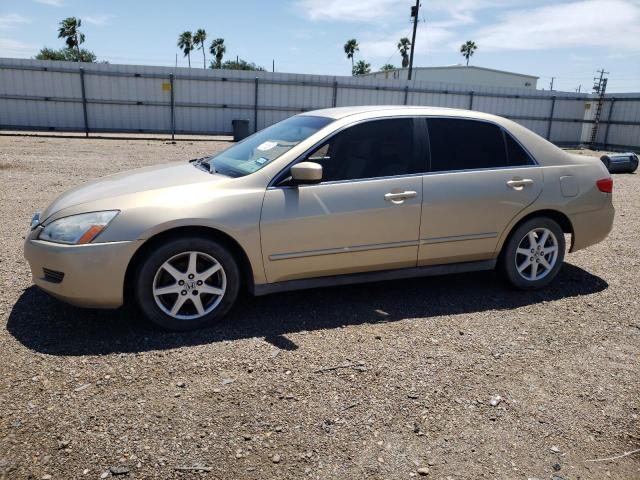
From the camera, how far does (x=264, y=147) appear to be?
4430mm

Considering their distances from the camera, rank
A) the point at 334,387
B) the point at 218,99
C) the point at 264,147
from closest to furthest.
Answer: the point at 334,387
the point at 264,147
the point at 218,99

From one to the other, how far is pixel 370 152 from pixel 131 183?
190 cm

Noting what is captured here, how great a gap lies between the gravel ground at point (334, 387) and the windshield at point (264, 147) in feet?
3.71

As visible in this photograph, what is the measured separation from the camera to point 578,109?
84.6ft

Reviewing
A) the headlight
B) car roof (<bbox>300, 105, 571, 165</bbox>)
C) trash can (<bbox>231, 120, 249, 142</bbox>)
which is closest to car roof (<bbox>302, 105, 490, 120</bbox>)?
car roof (<bbox>300, 105, 571, 165</bbox>)

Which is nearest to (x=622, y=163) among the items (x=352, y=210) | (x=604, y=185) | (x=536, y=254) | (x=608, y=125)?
(x=604, y=185)

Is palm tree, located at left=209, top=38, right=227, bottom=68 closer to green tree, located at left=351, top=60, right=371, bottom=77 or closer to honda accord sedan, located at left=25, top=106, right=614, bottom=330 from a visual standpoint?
green tree, located at left=351, top=60, right=371, bottom=77

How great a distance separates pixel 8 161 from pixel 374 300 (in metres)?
11.1

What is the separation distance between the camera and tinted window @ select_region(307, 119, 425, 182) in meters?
4.15

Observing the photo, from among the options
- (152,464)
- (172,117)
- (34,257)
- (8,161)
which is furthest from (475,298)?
(172,117)

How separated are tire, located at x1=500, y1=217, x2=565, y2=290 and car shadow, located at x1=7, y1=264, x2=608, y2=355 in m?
0.13

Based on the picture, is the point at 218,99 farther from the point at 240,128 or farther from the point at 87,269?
the point at 87,269

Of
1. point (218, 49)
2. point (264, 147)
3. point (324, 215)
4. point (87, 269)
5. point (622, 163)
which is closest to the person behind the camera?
point (87, 269)

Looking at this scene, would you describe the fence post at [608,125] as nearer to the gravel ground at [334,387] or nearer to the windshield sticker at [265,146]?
the gravel ground at [334,387]
